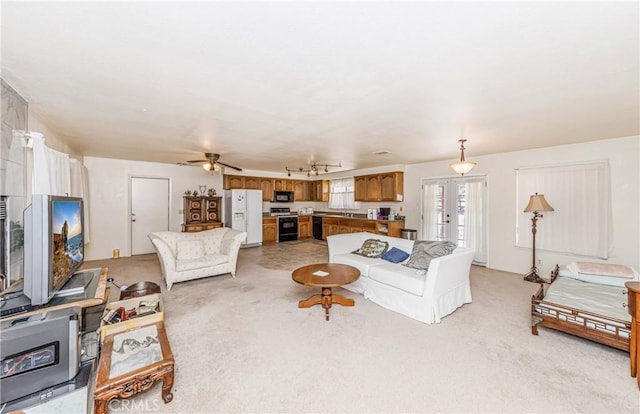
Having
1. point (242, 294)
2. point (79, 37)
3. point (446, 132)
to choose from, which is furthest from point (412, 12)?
point (242, 294)

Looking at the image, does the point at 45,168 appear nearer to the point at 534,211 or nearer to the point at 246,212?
the point at 246,212

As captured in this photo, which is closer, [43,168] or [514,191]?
[43,168]

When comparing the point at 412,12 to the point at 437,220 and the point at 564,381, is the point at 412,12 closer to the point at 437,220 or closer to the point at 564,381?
the point at 564,381

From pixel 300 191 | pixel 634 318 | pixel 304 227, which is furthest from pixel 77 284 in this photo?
pixel 300 191

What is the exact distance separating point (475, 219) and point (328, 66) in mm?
5129

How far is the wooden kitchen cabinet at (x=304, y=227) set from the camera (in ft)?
29.2

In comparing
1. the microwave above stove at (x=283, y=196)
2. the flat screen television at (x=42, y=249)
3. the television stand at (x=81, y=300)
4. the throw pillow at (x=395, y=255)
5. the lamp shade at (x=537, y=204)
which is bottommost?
the throw pillow at (x=395, y=255)

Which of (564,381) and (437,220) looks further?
(437,220)

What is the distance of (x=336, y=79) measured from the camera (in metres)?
2.00

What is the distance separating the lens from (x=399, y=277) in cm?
321

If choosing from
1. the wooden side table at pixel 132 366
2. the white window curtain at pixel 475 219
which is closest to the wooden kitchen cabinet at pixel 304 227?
the white window curtain at pixel 475 219

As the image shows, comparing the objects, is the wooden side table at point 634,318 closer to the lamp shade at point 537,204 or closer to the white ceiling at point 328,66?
the white ceiling at point 328,66

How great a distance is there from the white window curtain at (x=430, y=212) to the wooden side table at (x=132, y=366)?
5.74 m

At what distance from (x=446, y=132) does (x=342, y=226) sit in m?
4.76
